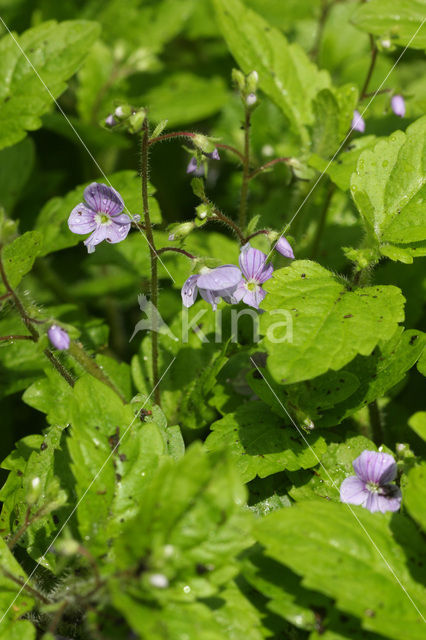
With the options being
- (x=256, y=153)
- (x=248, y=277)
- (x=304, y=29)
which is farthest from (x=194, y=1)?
(x=248, y=277)

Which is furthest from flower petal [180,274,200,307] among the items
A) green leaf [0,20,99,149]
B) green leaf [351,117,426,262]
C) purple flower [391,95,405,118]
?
purple flower [391,95,405,118]

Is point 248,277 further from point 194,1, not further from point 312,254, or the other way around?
point 194,1

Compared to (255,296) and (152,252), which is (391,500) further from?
(152,252)

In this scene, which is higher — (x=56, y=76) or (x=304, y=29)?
(x=56, y=76)

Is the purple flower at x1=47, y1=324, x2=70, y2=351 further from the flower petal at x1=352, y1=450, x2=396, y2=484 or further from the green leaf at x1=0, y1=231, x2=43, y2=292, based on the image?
the flower petal at x1=352, y1=450, x2=396, y2=484

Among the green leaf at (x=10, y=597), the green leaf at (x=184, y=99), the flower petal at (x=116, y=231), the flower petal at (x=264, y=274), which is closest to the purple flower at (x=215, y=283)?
the flower petal at (x=264, y=274)

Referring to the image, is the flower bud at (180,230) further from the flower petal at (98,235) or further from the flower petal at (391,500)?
the flower petal at (391,500)

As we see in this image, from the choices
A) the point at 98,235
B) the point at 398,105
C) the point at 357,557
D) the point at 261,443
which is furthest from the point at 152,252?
the point at 398,105
